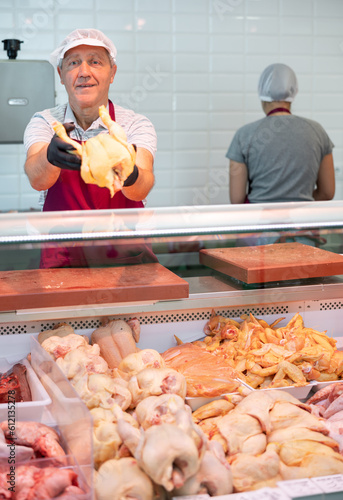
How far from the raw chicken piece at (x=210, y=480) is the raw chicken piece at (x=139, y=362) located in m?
0.41

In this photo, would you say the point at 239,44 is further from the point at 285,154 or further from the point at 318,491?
the point at 318,491

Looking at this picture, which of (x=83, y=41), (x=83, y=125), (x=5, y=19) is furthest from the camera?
(x=5, y=19)

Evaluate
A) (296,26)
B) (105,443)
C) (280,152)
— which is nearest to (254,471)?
(105,443)

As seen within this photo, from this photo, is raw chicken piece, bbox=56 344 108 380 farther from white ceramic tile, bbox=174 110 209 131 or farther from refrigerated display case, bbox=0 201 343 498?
white ceramic tile, bbox=174 110 209 131

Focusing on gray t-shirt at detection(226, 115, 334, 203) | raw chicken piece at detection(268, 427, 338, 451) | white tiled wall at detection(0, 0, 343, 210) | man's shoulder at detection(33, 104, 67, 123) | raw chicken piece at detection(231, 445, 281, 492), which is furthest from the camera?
white tiled wall at detection(0, 0, 343, 210)

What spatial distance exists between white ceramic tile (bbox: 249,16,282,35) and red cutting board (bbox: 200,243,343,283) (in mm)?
3211

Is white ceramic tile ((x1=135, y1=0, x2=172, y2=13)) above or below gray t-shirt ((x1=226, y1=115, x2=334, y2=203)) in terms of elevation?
above

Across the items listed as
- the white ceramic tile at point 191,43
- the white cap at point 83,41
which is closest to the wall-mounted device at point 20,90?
the white ceramic tile at point 191,43

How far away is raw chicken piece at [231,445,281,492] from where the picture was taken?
121 centimetres

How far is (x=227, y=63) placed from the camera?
445 centimetres

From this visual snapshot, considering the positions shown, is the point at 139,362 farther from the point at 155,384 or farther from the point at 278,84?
the point at 278,84

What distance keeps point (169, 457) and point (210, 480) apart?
0.47 feet

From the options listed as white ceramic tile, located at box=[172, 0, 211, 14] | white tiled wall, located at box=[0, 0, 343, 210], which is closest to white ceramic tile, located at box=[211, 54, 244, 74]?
white tiled wall, located at box=[0, 0, 343, 210]

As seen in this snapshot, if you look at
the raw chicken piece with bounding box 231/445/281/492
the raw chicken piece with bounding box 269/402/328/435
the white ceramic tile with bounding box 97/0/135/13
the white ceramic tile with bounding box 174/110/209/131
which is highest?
the white ceramic tile with bounding box 97/0/135/13
